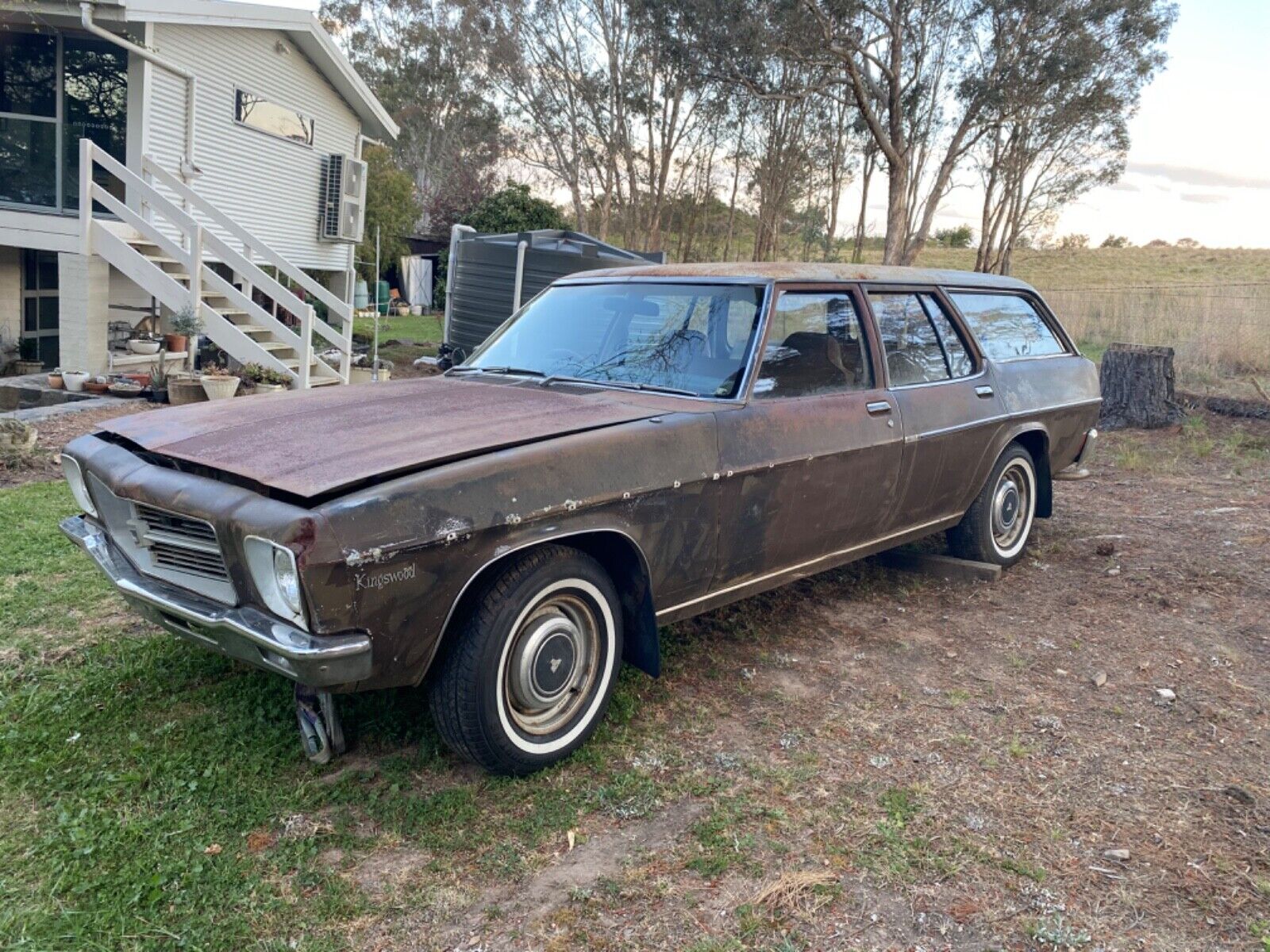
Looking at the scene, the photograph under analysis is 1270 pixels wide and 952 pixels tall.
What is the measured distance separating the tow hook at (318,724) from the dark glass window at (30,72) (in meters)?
12.6

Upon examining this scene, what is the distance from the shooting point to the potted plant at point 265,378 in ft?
36.4

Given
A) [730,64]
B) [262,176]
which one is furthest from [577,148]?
[262,176]

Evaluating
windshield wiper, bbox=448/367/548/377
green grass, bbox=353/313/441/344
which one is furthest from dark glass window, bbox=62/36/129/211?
windshield wiper, bbox=448/367/548/377

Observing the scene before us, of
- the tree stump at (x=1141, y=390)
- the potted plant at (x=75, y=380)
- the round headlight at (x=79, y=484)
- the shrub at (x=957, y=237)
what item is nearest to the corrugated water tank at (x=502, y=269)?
the potted plant at (x=75, y=380)

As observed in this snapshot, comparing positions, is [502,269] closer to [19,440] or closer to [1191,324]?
[19,440]

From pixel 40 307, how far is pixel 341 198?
555 centimetres

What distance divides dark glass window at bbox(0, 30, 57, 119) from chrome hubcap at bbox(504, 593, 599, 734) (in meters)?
12.8

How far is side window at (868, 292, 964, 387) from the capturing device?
4500 millimetres

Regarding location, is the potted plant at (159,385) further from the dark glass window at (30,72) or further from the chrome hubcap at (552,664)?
the chrome hubcap at (552,664)

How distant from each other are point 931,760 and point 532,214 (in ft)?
84.6

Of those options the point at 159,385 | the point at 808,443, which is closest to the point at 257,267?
the point at 159,385

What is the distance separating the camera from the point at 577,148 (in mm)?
31125

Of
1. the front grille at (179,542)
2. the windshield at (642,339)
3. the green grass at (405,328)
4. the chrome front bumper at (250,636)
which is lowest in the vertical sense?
the green grass at (405,328)

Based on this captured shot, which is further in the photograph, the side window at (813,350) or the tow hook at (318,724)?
the side window at (813,350)
